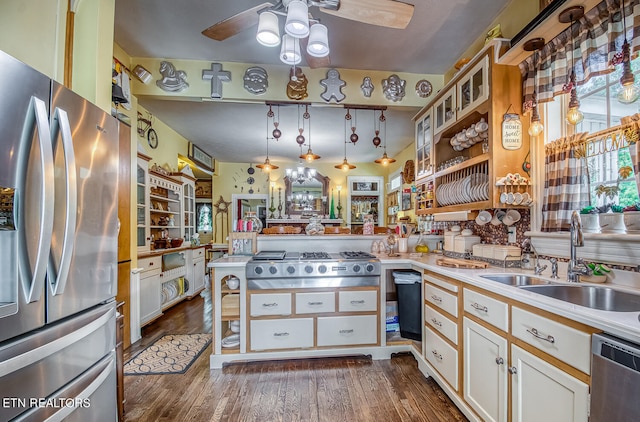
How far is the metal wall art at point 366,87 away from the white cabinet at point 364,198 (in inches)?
176

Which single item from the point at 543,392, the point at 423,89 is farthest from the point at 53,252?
the point at 423,89

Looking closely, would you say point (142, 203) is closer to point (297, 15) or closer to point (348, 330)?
point (348, 330)

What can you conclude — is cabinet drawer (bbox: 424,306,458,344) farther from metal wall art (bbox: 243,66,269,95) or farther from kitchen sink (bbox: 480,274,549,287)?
metal wall art (bbox: 243,66,269,95)

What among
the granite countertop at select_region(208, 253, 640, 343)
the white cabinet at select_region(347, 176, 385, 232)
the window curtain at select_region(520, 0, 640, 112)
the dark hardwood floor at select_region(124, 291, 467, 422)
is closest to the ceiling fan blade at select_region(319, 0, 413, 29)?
the window curtain at select_region(520, 0, 640, 112)

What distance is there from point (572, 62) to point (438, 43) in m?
1.43

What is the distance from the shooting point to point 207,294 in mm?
5195

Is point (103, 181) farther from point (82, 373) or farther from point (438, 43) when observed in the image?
point (438, 43)

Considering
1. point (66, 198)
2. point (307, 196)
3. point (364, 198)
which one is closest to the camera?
point (66, 198)

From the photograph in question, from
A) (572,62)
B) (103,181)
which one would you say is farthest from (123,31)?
(572,62)

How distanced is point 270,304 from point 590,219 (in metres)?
2.33

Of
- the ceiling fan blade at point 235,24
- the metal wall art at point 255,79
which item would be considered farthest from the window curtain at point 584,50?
the metal wall art at point 255,79

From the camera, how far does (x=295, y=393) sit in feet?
7.00

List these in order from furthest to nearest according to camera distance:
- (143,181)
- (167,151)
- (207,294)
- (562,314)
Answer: (207,294) < (167,151) < (143,181) < (562,314)

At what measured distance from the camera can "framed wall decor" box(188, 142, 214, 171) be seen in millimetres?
5758
